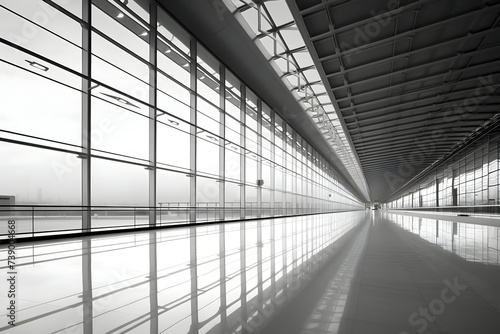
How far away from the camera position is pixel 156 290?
3381mm

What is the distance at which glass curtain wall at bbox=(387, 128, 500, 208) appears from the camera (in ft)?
67.0

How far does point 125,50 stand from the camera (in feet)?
40.0

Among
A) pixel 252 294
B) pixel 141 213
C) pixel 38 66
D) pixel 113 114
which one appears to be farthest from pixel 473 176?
pixel 38 66

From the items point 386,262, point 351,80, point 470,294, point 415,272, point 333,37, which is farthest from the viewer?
point 351,80

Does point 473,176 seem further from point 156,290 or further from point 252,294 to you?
point 156,290

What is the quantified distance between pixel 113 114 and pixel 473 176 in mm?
26440

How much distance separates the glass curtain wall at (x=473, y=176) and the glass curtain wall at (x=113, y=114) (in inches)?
614

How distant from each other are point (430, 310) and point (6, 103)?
461 inches

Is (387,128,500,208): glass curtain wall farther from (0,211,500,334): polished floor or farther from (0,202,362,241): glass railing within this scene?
(0,211,500,334): polished floor

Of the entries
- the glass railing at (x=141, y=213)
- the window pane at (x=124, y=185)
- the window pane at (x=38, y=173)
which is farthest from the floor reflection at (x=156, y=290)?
the window pane at (x=124, y=185)

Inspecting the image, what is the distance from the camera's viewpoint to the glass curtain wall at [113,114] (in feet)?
31.4

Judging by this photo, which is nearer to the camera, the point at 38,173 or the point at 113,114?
the point at 38,173

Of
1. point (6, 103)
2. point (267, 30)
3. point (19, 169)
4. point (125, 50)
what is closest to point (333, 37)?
point (267, 30)

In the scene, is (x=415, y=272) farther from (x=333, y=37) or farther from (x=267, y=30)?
(x=267, y=30)
